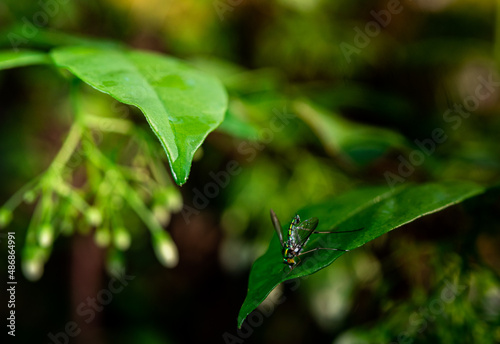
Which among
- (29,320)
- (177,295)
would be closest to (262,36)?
(177,295)

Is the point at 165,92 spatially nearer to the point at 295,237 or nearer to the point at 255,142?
the point at 295,237

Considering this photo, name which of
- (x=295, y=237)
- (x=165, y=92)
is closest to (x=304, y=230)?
(x=295, y=237)

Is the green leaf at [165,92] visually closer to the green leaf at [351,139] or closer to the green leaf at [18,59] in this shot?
the green leaf at [18,59]

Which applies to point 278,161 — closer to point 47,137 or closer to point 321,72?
point 321,72

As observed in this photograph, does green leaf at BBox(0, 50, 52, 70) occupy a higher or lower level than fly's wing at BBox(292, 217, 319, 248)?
higher

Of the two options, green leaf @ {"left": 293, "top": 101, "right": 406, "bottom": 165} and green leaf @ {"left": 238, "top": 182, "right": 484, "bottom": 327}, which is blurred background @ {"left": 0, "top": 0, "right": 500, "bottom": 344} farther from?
green leaf @ {"left": 238, "top": 182, "right": 484, "bottom": 327}

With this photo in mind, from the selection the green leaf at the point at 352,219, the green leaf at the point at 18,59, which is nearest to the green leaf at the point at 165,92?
the green leaf at the point at 18,59

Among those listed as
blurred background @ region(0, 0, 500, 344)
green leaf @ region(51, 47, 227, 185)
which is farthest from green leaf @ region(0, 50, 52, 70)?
blurred background @ region(0, 0, 500, 344)
